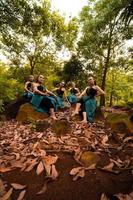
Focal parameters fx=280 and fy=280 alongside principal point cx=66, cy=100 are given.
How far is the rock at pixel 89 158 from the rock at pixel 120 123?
6.46 feet

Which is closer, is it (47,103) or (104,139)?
(104,139)

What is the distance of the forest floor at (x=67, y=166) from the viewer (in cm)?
443

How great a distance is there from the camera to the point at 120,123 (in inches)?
297

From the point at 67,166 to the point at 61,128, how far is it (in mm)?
2384

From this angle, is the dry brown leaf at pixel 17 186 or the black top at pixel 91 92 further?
the black top at pixel 91 92

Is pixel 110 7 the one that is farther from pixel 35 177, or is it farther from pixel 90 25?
pixel 35 177

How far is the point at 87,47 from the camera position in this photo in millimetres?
26531

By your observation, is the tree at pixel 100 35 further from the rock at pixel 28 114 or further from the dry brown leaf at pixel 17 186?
the dry brown leaf at pixel 17 186

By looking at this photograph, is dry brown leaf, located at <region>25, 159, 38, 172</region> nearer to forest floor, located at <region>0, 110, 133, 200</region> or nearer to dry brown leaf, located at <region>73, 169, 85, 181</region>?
forest floor, located at <region>0, 110, 133, 200</region>

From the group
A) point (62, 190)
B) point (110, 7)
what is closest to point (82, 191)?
point (62, 190)

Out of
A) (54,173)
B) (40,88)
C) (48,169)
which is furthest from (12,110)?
(54,173)

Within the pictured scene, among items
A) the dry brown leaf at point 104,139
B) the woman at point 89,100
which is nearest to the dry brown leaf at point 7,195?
the dry brown leaf at point 104,139

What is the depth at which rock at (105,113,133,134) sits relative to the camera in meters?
7.33

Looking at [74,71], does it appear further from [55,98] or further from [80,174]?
[80,174]
